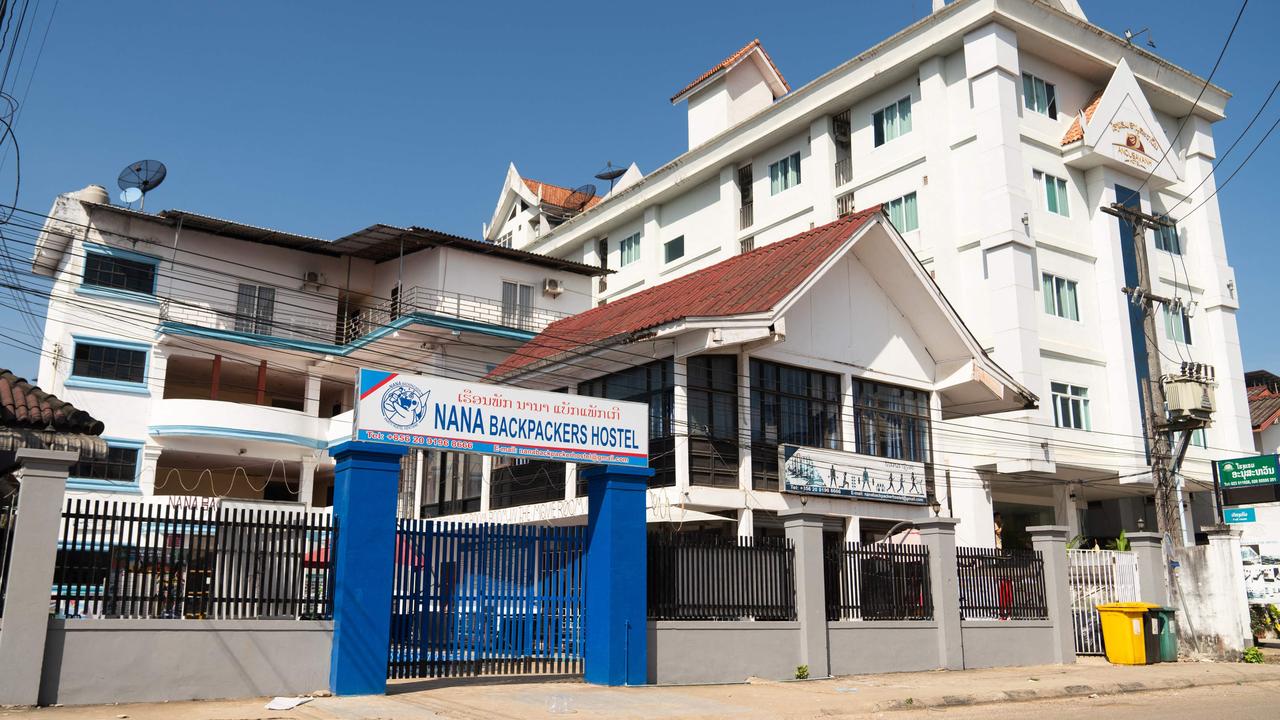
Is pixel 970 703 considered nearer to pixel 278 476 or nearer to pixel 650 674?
pixel 650 674

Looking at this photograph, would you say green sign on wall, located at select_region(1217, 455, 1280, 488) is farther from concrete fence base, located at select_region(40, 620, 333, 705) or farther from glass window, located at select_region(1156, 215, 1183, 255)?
concrete fence base, located at select_region(40, 620, 333, 705)

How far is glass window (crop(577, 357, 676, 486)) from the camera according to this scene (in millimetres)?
21000

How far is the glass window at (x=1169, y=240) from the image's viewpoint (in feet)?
130

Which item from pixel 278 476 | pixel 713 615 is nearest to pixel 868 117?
pixel 278 476

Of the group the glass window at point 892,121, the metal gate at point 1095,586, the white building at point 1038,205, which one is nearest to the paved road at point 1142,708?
the metal gate at point 1095,586

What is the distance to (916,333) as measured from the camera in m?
24.5

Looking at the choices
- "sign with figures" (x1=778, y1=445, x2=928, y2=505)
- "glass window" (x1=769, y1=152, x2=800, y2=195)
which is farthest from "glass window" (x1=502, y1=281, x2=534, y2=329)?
"sign with figures" (x1=778, y1=445, x2=928, y2=505)

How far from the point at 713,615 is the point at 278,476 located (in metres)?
25.5

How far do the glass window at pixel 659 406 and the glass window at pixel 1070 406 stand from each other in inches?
715

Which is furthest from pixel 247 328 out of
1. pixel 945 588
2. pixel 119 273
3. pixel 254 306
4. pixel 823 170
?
pixel 945 588

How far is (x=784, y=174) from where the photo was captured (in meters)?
42.7

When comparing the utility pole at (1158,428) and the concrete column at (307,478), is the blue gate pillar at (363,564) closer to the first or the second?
the utility pole at (1158,428)

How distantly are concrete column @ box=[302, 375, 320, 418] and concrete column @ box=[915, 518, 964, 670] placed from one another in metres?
23.8

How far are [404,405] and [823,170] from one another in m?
29.9
